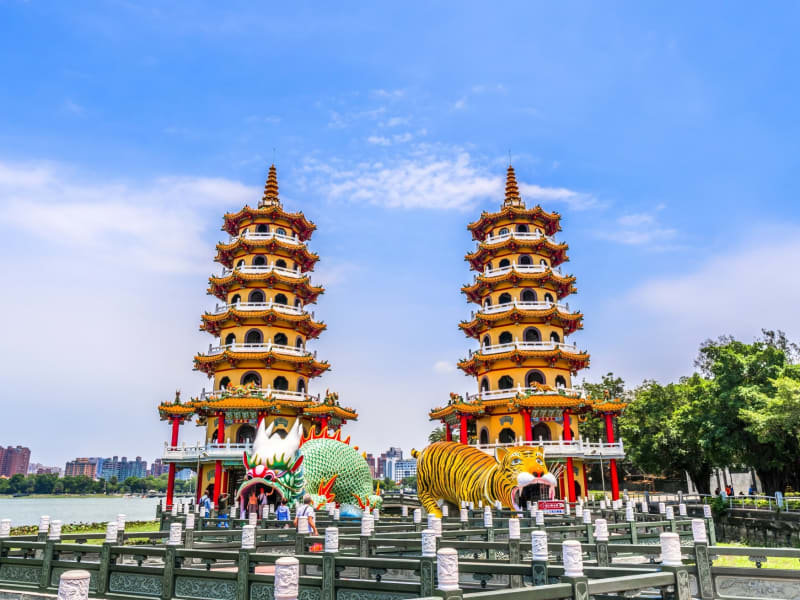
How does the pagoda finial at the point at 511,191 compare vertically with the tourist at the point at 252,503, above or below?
above

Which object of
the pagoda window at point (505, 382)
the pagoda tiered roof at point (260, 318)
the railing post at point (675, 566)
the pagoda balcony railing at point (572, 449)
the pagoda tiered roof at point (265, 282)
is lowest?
the railing post at point (675, 566)

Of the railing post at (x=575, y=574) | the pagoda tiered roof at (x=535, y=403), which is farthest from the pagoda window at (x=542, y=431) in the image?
the railing post at (x=575, y=574)

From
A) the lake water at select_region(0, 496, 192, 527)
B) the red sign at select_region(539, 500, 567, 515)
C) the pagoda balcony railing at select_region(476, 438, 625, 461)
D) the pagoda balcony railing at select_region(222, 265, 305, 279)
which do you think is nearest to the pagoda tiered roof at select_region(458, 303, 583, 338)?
the pagoda balcony railing at select_region(476, 438, 625, 461)

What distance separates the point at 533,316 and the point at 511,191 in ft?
33.1

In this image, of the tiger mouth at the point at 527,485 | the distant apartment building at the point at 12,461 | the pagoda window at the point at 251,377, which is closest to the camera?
the tiger mouth at the point at 527,485

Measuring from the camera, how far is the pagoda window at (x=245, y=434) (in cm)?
3272

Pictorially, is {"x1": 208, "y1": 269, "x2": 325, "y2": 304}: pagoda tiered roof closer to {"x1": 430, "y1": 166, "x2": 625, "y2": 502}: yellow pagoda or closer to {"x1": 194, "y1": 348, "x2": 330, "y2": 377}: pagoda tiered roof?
{"x1": 194, "y1": 348, "x2": 330, "y2": 377}: pagoda tiered roof

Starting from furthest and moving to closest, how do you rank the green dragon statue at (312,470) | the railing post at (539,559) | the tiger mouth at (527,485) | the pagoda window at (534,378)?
the pagoda window at (534,378), the tiger mouth at (527,485), the green dragon statue at (312,470), the railing post at (539,559)

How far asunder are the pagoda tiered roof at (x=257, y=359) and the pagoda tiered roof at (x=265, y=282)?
14.0 feet

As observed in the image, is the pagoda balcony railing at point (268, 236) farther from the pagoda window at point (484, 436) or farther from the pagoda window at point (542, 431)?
the pagoda window at point (542, 431)

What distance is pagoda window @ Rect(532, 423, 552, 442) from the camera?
3369cm

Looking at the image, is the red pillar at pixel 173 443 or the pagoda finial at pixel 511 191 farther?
the pagoda finial at pixel 511 191

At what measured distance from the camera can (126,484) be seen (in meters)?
99.8

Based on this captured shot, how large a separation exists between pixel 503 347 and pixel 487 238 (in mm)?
8150
